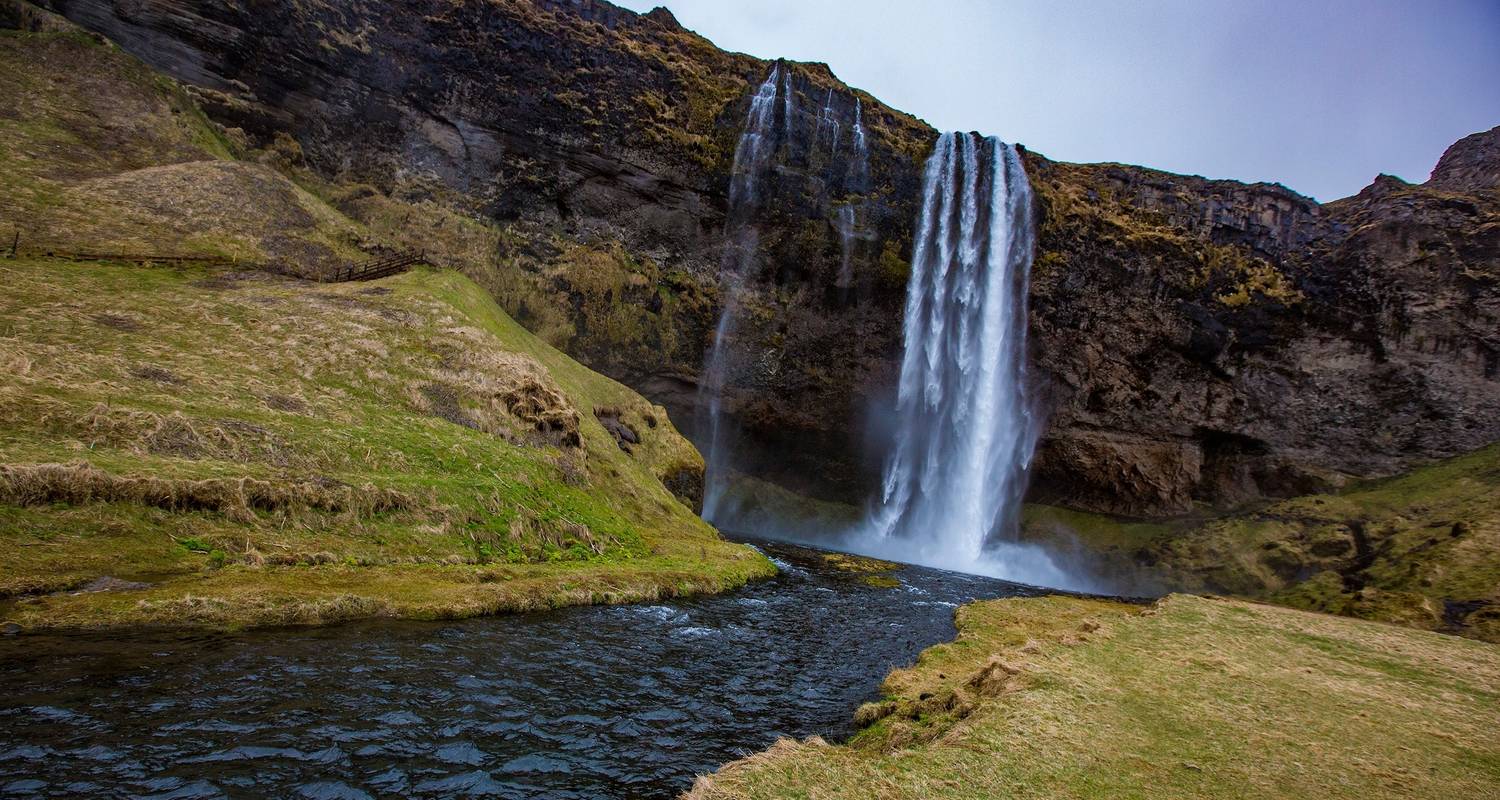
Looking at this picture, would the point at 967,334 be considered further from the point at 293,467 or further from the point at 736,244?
the point at 293,467

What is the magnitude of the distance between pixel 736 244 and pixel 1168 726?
52.5m

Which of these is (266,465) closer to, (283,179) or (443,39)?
(283,179)

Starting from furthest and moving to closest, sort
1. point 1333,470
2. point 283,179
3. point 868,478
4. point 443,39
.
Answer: point 868,478, point 1333,470, point 443,39, point 283,179

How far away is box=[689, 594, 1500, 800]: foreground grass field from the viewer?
8172 millimetres

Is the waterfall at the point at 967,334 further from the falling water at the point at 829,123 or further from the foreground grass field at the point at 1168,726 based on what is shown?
the foreground grass field at the point at 1168,726

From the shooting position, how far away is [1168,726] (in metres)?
10.3

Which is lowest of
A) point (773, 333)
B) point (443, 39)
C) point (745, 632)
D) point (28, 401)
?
point (745, 632)

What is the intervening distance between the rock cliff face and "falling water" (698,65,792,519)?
93cm

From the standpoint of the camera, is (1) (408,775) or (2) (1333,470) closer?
(1) (408,775)

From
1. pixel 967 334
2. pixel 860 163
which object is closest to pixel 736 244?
pixel 860 163

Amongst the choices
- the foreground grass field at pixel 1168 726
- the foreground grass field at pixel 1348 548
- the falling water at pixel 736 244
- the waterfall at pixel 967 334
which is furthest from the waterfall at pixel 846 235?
the foreground grass field at pixel 1168 726

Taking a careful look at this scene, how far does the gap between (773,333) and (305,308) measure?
3745 cm

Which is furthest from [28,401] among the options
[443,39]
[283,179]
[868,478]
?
[868,478]

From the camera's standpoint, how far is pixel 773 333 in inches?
2360
